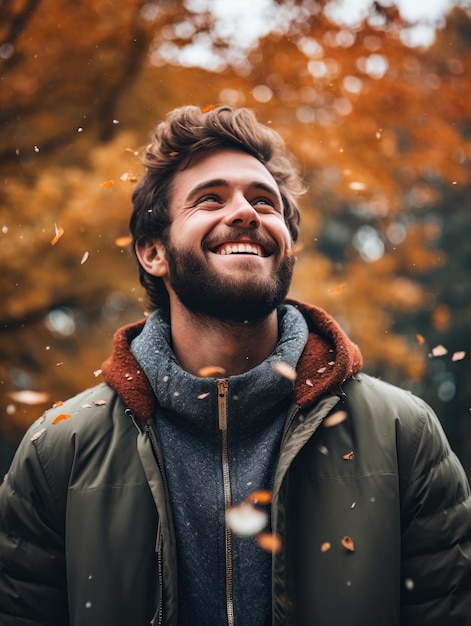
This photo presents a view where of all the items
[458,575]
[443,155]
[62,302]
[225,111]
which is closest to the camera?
[458,575]

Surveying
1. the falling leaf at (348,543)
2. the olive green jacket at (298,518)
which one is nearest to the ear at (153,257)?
the olive green jacket at (298,518)

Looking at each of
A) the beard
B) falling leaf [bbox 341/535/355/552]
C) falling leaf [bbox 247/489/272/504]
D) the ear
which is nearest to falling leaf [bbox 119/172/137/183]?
the ear

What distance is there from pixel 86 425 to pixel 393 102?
4.46 m

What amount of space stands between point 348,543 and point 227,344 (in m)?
0.88

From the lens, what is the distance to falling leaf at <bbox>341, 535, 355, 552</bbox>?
77.8 inches

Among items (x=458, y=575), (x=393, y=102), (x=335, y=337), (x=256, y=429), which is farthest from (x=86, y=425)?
(x=393, y=102)

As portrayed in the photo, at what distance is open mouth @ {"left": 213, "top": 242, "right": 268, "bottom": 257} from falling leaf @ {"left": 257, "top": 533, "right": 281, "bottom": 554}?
1038 mm

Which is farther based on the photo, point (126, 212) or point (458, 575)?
point (126, 212)

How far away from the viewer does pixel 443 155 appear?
5996 millimetres

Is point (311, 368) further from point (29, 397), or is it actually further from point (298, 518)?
point (29, 397)

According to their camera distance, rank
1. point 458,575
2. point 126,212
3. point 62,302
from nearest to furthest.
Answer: point 458,575 → point 126,212 → point 62,302

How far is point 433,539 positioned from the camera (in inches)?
81.3

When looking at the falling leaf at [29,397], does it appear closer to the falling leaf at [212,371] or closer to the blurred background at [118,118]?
the blurred background at [118,118]

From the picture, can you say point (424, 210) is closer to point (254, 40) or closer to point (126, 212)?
point (254, 40)
